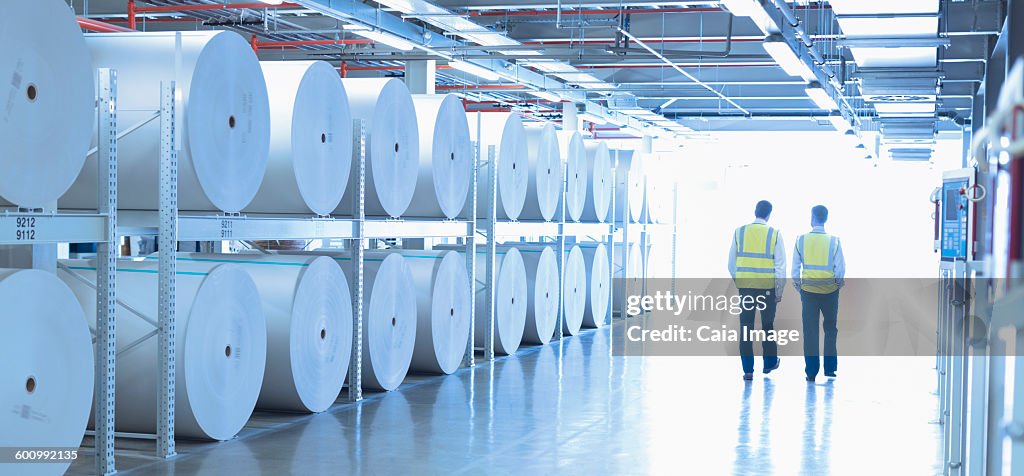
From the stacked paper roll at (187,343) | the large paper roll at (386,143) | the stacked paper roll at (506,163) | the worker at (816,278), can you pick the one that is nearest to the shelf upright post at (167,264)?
the stacked paper roll at (187,343)

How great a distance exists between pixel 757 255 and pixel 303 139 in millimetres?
4746

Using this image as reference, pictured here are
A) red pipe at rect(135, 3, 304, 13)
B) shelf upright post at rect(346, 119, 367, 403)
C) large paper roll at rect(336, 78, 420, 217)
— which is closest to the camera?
shelf upright post at rect(346, 119, 367, 403)

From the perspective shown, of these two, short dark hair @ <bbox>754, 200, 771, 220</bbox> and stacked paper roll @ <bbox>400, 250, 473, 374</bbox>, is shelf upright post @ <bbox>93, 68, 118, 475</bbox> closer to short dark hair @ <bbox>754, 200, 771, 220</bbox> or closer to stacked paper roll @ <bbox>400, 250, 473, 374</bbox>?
stacked paper roll @ <bbox>400, 250, 473, 374</bbox>

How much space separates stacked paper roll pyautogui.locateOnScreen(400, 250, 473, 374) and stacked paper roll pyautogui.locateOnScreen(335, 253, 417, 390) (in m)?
0.36

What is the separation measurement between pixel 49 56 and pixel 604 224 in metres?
11.5

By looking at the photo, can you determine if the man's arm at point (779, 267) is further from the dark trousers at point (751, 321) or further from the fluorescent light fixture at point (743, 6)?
the fluorescent light fixture at point (743, 6)

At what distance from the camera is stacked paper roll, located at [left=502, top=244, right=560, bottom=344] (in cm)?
1325

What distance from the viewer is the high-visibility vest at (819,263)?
10453mm

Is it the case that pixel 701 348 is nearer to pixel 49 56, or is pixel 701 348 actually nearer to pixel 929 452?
pixel 929 452

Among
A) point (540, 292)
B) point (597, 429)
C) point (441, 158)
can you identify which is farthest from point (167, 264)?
point (540, 292)

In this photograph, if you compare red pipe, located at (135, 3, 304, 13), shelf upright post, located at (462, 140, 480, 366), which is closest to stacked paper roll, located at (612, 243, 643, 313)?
shelf upright post, located at (462, 140, 480, 366)

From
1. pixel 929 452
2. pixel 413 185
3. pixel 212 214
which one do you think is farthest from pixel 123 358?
pixel 929 452

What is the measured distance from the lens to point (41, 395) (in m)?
5.25

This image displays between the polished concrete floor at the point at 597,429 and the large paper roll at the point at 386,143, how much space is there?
1679mm
